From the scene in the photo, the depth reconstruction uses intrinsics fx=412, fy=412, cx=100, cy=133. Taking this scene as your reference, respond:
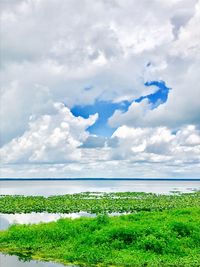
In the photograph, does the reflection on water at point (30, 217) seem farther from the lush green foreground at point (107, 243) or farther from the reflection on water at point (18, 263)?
the reflection on water at point (18, 263)

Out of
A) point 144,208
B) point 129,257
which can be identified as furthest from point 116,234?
point 144,208

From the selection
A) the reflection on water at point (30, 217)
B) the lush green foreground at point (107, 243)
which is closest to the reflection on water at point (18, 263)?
the lush green foreground at point (107, 243)

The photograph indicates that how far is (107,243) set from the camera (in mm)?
20328

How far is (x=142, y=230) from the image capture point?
69.4 feet

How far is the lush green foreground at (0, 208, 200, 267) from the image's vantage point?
18.8m

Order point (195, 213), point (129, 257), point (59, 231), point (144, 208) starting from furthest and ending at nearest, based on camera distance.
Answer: point (144, 208) < point (195, 213) < point (59, 231) < point (129, 257)

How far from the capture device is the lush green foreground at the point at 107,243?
61.5 ft

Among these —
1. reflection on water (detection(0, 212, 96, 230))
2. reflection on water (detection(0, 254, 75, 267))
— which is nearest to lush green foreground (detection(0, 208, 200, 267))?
reflection on water (detection(0, 254, 75, 267))

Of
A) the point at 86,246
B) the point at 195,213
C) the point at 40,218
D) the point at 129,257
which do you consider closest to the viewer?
the point at 129,257

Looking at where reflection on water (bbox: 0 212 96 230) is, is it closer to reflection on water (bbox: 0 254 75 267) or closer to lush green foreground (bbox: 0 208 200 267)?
lush green foreground (bbox: 0 208 200 267)

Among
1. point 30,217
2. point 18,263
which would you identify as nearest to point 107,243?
point 18,263

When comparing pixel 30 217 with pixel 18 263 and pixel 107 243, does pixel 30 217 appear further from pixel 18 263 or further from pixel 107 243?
pixel 18 263

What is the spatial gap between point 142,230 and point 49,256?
16.1ft

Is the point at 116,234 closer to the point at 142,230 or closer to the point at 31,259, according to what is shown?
the point at 142,230
